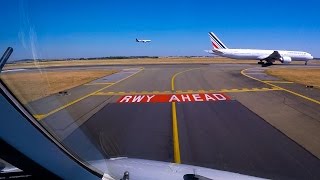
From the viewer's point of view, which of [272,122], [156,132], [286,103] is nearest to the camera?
[156,132]

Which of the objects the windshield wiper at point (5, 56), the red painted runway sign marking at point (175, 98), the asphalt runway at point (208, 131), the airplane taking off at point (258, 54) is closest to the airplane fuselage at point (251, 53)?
the airplane taking off at point (258, 54)

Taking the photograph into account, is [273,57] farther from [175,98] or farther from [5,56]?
[5,56]

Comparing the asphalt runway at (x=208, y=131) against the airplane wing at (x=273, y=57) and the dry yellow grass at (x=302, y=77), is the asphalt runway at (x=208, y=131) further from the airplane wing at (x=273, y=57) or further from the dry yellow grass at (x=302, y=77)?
the airplane wing at (x=273, y=57)

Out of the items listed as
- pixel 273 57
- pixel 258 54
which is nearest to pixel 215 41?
pixel 258 54

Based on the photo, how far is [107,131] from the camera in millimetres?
9258

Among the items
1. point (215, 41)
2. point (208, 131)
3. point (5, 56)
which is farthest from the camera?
point (215, 41)

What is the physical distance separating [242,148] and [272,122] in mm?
3472

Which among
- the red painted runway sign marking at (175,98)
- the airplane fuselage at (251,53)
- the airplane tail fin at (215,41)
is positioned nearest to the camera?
the red painted runway sign marking at (175,98)

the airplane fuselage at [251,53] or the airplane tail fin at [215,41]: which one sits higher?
the airplane tail fin at [215,41]

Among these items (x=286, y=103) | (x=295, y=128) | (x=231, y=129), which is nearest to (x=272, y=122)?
(x=295, y=128)

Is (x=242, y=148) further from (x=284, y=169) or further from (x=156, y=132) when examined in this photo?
(x=156, y=132)

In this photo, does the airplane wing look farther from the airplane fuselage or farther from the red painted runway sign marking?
the red painted runway sign marking

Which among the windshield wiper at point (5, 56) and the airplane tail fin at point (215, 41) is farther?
the airplane tail fin at point (215, 41)

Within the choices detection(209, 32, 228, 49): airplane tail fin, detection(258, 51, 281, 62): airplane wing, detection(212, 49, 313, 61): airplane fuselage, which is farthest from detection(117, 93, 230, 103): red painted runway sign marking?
detection(209, 32, 228, 49): airplane tail fin
